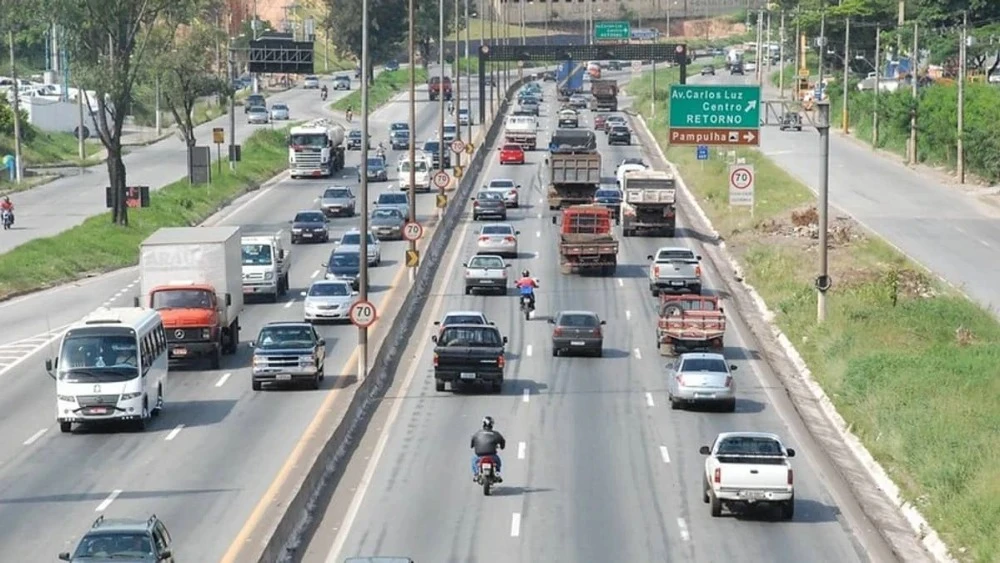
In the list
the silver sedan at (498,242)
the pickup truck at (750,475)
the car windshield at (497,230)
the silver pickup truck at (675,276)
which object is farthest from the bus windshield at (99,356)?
the car windshield at (497,230)

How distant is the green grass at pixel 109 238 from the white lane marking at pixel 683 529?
1469 inches

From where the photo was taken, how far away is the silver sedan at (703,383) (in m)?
45.8

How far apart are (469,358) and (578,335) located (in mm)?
7022

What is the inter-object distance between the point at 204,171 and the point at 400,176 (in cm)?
1160

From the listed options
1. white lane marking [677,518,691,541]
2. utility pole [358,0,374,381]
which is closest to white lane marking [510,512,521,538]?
white lane marking [677,518,691,541]

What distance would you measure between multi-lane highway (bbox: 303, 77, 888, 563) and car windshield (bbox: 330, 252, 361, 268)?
726 cm

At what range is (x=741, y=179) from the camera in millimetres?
75312

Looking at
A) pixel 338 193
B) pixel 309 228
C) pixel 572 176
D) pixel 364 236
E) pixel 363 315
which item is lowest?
pixel 309 228

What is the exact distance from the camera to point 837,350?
51.4 metres

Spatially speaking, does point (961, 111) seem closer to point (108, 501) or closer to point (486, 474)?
point (486, 474)

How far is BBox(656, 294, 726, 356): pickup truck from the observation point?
2136 inches

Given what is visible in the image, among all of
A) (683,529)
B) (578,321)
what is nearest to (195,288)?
(578,321)

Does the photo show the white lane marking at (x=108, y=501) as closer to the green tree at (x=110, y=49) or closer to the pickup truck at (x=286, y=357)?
the pickup truck at (x=286, y=357)

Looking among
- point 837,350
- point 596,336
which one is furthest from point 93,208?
point 837,350
